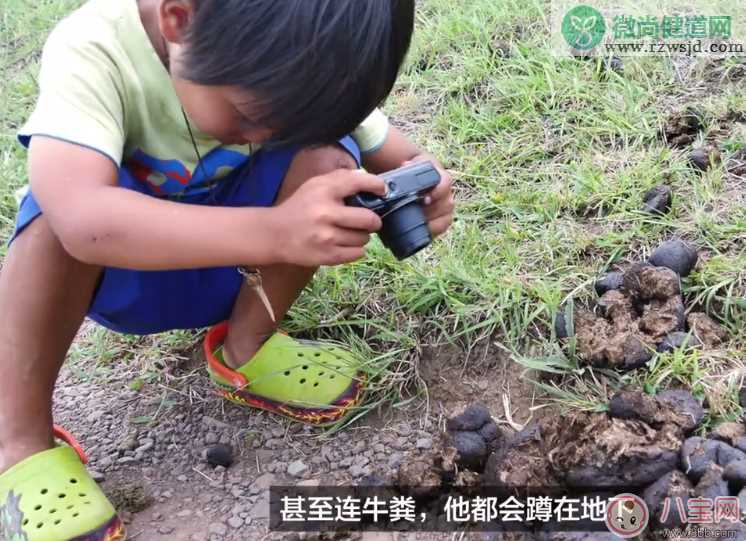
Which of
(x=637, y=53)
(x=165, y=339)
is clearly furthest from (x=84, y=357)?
(x=637, y=53)

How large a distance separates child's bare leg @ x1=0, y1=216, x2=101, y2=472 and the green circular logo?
189 centimetres

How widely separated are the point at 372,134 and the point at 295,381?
22.2 inches

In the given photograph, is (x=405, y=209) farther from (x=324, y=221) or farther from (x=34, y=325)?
(x=34, y=325)

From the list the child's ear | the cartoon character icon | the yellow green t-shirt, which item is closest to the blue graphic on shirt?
the yellow green t-shirt

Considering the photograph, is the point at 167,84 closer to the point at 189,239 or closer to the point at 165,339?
the point at 189,239

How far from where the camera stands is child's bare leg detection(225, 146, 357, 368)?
5.45 ft

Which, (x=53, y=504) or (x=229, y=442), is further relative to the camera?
(x=229, y=442)

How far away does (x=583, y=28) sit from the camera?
2875 millimetres

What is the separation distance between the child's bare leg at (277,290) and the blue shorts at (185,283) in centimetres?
3

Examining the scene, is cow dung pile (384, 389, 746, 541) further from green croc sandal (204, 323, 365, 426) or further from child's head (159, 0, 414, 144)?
child's head (159, 0, 414, 144)

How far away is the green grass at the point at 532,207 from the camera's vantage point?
187cm

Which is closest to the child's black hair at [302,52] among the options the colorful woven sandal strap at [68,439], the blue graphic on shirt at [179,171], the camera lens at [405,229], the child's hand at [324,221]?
the child's hand at [324,221]

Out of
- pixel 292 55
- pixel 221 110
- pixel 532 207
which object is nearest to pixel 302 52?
pixel 292 55

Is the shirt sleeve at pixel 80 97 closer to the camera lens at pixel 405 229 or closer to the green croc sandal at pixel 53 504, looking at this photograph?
the camera lens at pixel 405 229
